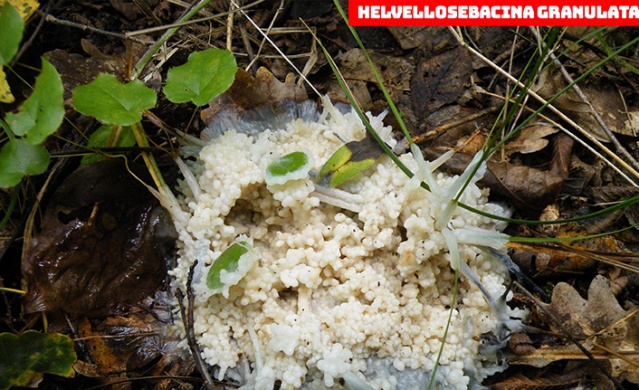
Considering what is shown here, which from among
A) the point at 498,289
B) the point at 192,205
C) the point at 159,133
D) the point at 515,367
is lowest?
the point at 515,367

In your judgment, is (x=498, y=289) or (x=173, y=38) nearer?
(x=498, y=289)

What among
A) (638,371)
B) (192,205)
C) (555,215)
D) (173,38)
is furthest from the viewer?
(173,38)

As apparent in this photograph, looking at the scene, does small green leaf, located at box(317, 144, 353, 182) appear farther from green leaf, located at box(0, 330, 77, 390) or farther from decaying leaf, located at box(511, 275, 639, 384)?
green leaf, located at box(0, 330, 77, 390)

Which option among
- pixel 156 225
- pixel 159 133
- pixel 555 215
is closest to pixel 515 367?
pixel 555 215

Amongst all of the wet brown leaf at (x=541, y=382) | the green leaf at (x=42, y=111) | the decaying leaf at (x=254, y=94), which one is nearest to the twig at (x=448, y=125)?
the decaying leaf at (x=254, y=94)

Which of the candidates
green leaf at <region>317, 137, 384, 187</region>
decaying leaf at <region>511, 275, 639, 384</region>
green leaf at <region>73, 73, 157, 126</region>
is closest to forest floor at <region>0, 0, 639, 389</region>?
decaying leaf at <region>511, 275, 639, 384</region>

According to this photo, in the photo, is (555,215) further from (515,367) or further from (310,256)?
(310,256)
